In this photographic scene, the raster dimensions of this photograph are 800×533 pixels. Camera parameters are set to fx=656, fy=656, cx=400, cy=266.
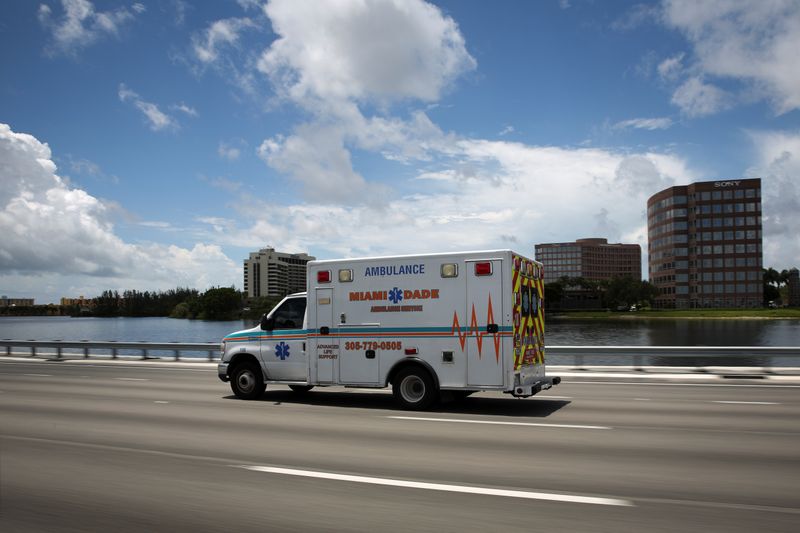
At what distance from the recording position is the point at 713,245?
16338 centimetres

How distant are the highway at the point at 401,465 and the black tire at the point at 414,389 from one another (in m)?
0.47

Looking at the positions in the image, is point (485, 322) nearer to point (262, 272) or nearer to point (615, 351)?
point (615, 351)

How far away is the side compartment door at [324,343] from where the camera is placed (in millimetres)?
12820

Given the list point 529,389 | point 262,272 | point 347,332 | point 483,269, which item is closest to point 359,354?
point 347,332

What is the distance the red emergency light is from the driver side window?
3.85 meters

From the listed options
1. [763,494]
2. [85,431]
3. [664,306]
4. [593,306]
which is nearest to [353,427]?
[85,431]

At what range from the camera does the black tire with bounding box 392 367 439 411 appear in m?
11.8

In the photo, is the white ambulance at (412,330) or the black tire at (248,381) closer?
the white ambulance at (412,330)

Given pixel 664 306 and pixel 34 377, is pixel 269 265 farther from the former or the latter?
pixel 664 306

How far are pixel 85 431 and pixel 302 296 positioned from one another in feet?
16.2

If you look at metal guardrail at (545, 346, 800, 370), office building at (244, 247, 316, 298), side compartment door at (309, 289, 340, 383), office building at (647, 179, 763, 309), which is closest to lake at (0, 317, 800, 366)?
office building at (244, 247, 316, 298)

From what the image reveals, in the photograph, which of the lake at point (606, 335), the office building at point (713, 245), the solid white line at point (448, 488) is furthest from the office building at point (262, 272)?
the office building at point (713, 245)

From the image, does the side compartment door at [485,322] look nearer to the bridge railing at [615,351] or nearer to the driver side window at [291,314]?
the driver side window at [291,314]

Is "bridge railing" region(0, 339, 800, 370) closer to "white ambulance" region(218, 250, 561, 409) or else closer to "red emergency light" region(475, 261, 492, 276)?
"white ambulance" region(218, 250, 561, 409)
